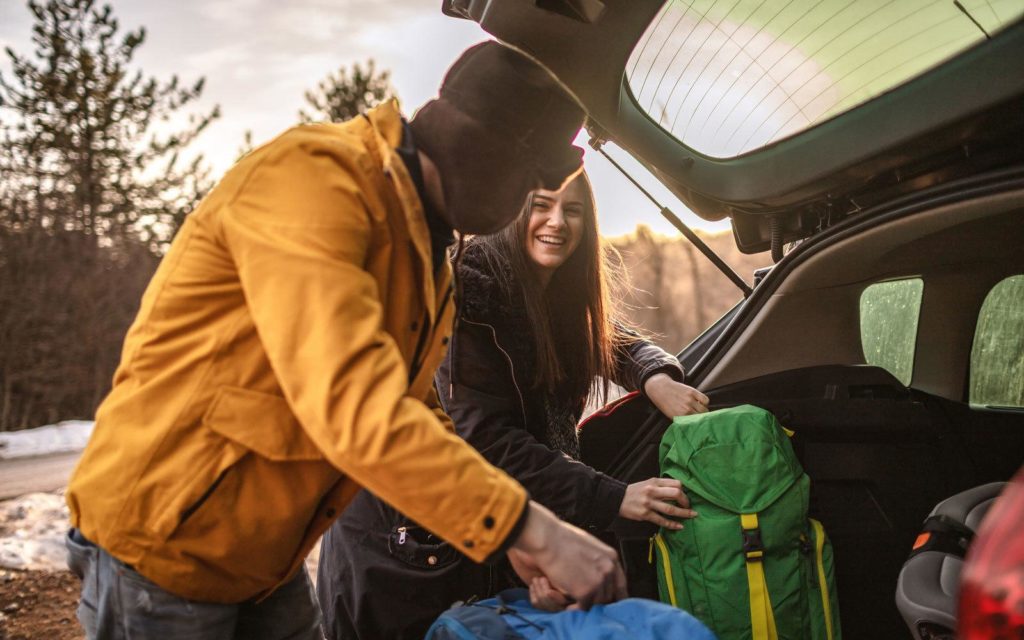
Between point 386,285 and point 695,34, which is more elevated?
point 695,34

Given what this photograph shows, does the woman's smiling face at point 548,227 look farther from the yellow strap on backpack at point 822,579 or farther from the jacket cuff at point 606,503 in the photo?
the yellow strap on backpack at point 822,579

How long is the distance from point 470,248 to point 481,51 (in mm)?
1004

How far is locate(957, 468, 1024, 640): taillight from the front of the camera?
3.34 feet

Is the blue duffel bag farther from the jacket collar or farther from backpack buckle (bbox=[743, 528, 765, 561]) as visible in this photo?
the jacket collar

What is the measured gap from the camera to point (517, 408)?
7.98 feet

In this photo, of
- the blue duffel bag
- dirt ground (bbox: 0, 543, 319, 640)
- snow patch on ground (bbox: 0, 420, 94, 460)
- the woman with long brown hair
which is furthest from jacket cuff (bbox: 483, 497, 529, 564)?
snow patch on ground (bbox: 0, 420, 94, 460)

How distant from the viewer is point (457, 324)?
2.34 metres

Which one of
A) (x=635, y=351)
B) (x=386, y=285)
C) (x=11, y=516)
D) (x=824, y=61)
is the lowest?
(x=11, y=516)

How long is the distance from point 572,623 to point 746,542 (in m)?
0.76

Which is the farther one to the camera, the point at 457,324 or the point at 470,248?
the point at 470,248

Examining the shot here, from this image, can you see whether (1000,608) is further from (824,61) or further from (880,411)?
(880,411)

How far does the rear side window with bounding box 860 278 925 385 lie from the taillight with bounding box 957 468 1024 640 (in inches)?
87.5

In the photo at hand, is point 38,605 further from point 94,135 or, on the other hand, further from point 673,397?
point 94,135

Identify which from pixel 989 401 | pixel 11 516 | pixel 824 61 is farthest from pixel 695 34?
pixel 11 516
